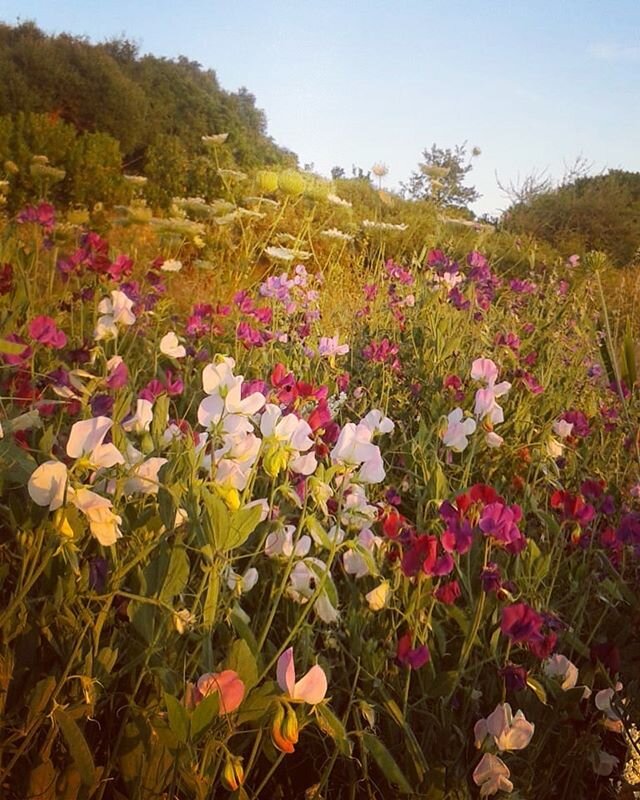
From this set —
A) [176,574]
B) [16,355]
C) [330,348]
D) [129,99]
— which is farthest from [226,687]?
[129,99]

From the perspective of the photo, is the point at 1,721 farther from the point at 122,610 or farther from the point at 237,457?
the point at 237,457

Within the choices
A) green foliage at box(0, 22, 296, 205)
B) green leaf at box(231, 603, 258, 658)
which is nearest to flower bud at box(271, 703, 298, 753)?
green leaf at box(231, 603, 258, 658)

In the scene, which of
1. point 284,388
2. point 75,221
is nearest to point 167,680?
point 284,388

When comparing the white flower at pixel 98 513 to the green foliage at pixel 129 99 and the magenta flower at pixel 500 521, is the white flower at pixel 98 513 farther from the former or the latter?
the green foliage at pixel 129 99

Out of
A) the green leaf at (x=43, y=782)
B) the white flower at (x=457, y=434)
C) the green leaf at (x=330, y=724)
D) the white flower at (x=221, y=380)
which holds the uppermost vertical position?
the white flower at (x=221, y=380)

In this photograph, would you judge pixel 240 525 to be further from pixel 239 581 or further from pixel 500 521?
pixel 500 521

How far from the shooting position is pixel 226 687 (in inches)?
32.0

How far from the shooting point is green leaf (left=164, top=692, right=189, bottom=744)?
0.79 m

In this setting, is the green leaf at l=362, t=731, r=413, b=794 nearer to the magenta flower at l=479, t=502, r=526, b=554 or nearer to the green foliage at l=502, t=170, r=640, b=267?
the magenta flower at l=479, t=502, r=526, b=554

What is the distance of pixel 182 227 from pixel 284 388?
2478 millimetres

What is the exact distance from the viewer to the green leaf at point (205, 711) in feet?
Result: 2.59

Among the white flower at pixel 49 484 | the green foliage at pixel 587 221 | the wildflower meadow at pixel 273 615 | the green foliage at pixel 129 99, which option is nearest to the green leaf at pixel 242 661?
the wildflower meadow at pixel 273 615

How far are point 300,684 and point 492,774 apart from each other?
368 mm

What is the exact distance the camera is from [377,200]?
11.5m
